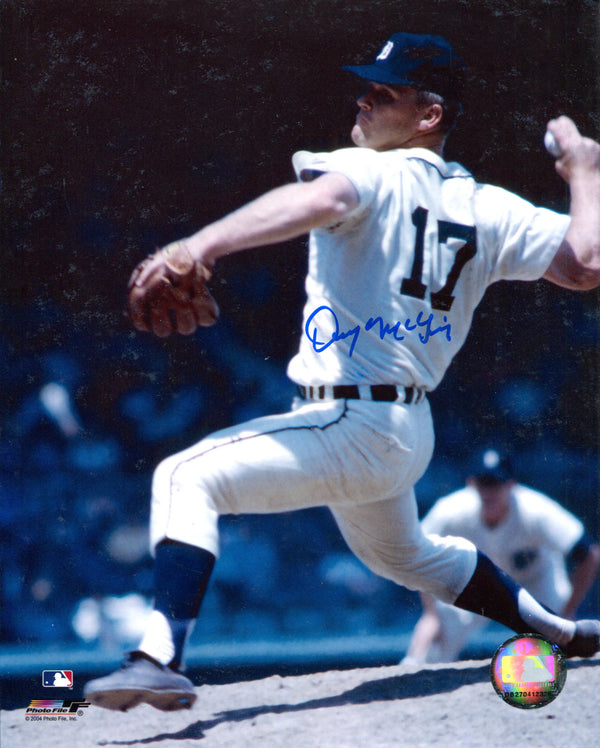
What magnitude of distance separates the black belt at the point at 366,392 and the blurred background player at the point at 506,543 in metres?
0.83

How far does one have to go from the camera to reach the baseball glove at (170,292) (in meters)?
2.57

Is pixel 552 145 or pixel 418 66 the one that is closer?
pixel 418 66

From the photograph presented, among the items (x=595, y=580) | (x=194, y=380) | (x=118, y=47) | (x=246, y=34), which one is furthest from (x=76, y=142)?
(x=595, y=580)

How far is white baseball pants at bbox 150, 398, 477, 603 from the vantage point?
258cm

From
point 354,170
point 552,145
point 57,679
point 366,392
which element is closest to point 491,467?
point 366,392

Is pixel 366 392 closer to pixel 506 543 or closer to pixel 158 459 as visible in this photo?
pixel 158 459

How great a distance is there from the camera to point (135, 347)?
3414 mm

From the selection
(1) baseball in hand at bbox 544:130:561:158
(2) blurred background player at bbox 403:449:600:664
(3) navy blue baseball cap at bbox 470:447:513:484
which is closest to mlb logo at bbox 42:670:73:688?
(2) blurred background player at bbox 403:449:600:664

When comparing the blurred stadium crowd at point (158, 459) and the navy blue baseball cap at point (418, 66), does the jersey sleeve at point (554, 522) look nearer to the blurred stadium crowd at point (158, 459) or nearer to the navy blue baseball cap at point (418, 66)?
the blurred stadium crowd at point (158, 459)

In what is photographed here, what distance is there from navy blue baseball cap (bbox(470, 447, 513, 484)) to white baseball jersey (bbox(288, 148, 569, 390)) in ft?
2.22

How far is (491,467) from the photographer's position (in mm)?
3533

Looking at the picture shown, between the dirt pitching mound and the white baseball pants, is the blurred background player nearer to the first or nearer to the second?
the dirt pitching mound

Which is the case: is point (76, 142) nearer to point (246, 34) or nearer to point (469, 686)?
point (246, 34)

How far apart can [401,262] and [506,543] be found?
4.58 feet
